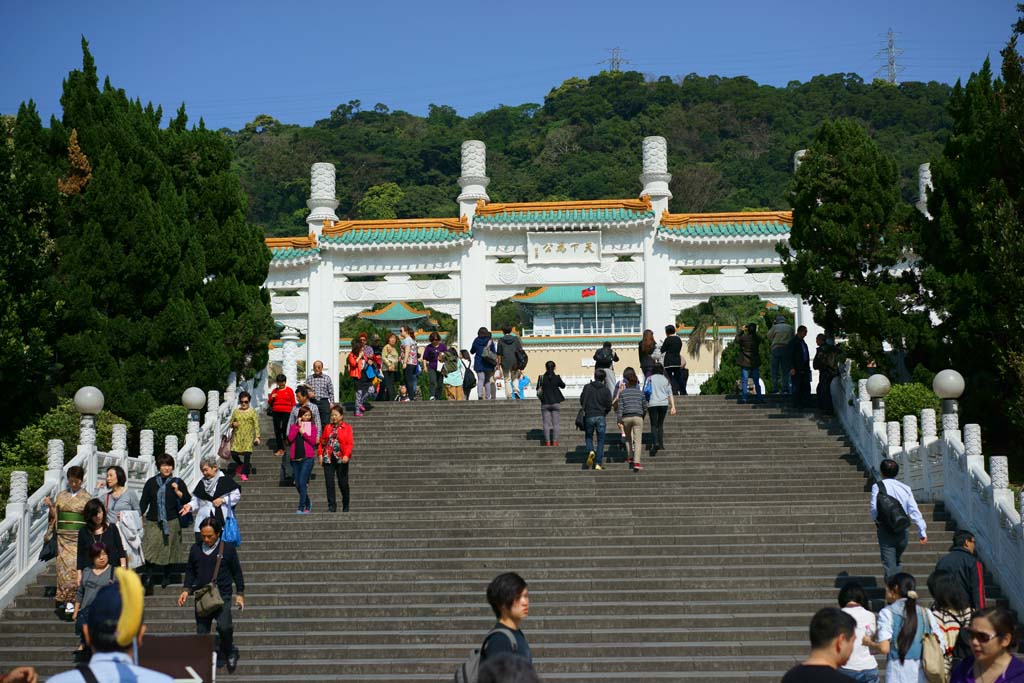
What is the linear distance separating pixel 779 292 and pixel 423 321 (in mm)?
18690

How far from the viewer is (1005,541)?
12.6 metres

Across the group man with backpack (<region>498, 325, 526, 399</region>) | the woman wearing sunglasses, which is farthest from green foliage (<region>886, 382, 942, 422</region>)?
the woman wearing sunglasses

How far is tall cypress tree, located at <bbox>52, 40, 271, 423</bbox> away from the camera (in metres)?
19.0

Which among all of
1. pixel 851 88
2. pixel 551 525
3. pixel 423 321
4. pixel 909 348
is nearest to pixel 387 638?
pixel 551 525

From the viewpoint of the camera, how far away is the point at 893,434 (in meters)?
16.0

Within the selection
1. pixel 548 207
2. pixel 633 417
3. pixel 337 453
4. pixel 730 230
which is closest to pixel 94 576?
pixel 337 453

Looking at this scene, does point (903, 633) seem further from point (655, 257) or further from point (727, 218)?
point (727, 218)

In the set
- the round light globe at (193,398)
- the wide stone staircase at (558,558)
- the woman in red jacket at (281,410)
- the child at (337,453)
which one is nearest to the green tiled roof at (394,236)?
the wide stone staircase at (558,558)

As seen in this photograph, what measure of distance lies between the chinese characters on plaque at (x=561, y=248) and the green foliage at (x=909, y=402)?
9731mm

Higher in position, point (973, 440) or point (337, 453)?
point (973, 440)

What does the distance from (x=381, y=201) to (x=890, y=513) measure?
62367 millimetres

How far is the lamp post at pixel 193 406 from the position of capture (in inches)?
689

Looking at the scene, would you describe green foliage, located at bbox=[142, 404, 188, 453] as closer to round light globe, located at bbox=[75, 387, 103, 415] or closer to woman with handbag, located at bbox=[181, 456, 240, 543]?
round light globe, located at bbox=[75, 387, 103, 415]

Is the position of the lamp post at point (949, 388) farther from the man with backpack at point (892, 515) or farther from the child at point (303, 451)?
the child at point (303, 451)
